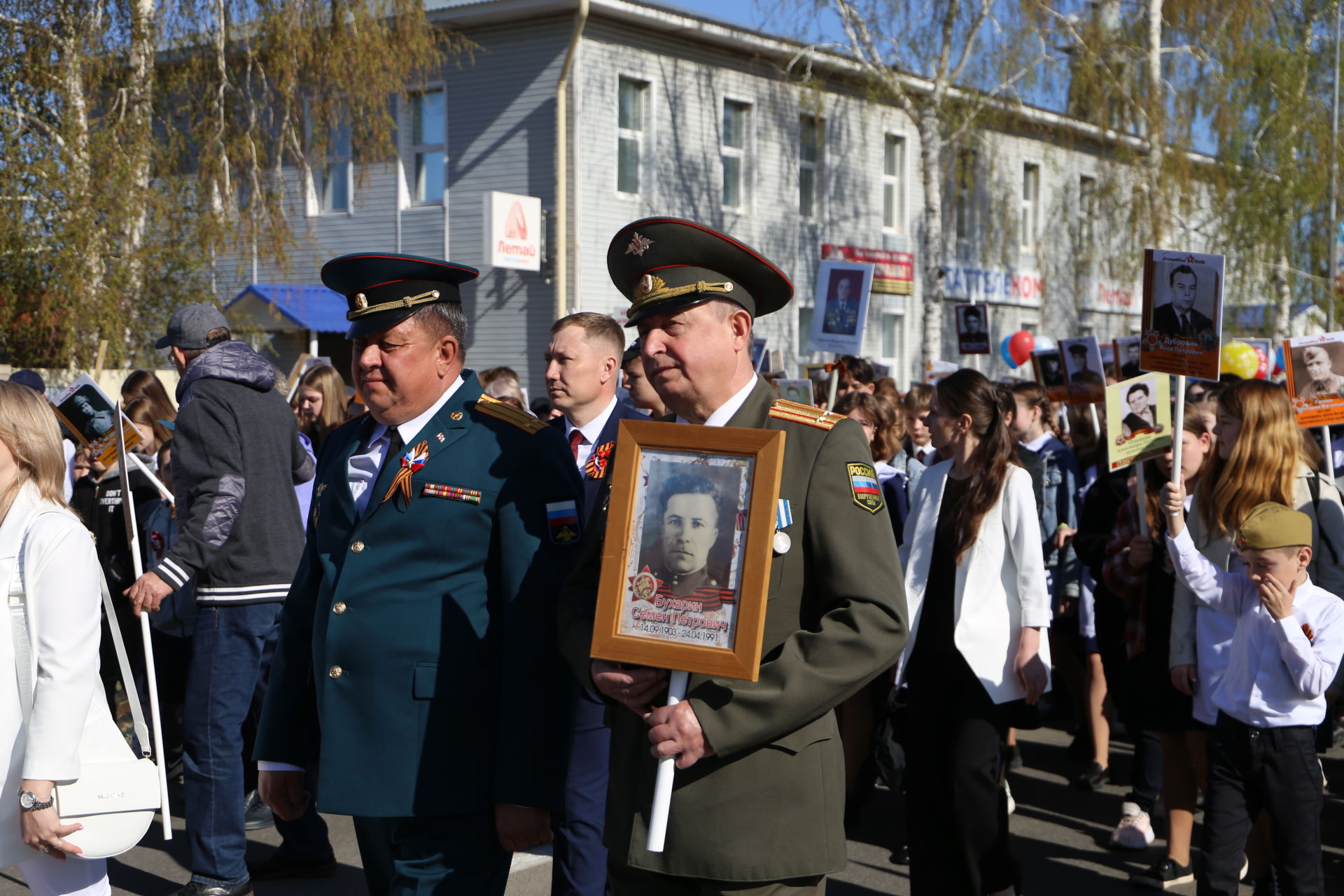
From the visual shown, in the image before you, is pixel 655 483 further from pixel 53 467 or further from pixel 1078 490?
pixel 1078 490

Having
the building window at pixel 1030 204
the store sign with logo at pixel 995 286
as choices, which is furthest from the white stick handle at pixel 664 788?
the building window at pixel 1030 204

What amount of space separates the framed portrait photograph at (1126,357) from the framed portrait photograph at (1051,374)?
47 cm

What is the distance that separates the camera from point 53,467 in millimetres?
3738

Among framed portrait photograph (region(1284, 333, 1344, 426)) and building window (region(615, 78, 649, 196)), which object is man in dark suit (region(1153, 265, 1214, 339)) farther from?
building window (region(615, 78, 649, 196))

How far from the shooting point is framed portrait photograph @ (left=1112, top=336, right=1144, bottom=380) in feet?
33.9

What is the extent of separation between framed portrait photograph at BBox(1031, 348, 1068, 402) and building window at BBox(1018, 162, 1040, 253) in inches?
840

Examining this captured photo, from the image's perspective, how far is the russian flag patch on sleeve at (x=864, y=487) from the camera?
2.74 metres

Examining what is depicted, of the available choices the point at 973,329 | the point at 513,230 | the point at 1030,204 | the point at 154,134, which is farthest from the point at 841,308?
the point at 1030,204

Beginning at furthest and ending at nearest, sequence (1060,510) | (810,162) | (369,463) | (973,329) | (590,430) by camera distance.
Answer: (810,162)
(973,329)
(1060,510)
(590,430)
(369,463)

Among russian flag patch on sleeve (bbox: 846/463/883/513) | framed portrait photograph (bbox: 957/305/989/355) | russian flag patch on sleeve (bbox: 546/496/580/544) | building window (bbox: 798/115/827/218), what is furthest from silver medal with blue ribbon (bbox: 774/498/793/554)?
building window (bbox: 798/115/827/218)

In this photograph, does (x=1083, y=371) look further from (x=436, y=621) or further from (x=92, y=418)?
(x=436, y=621)

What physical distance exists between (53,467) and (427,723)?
1.48 m

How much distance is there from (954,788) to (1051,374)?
266 inches

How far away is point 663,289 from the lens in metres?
→ 2.81
